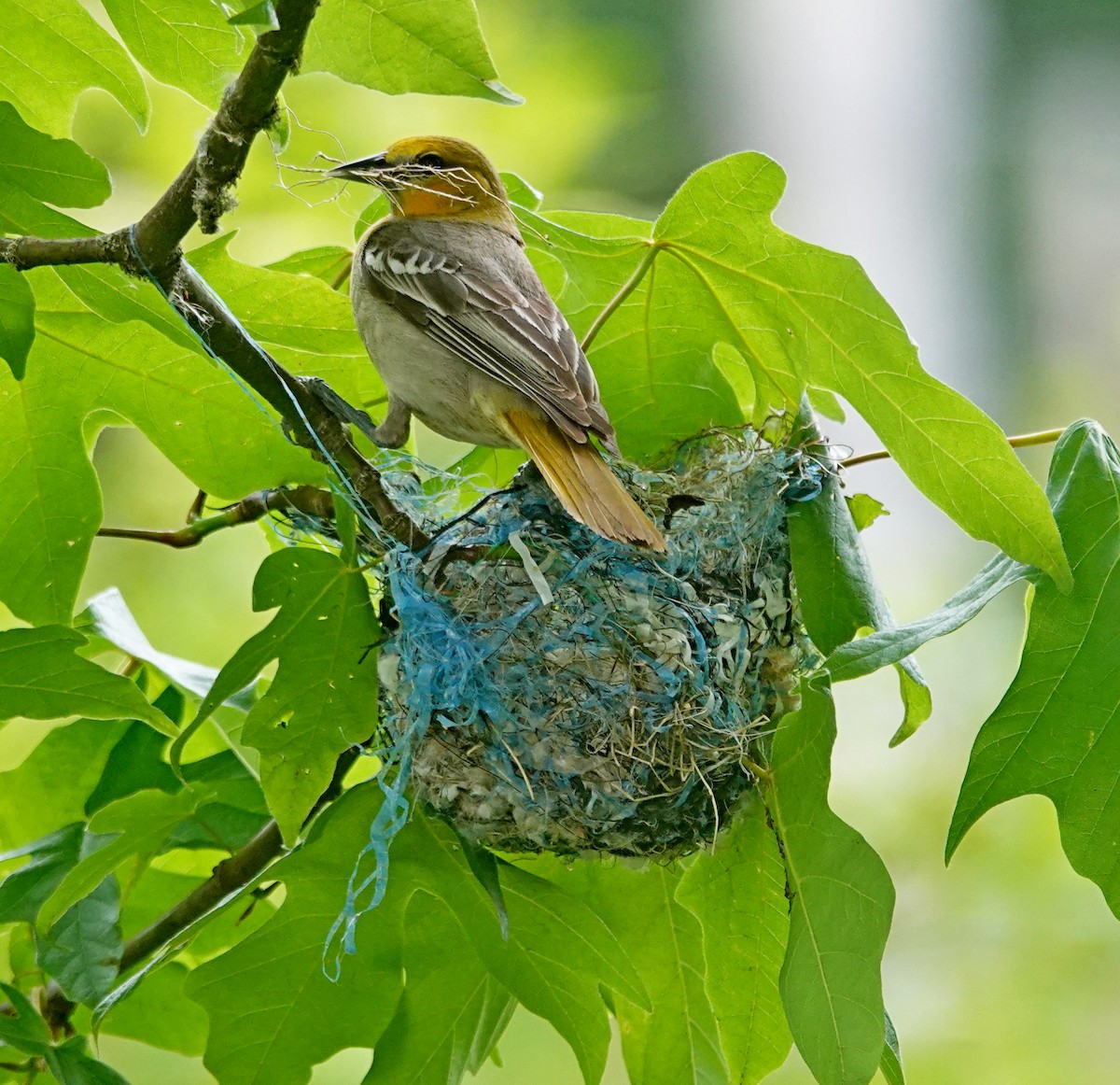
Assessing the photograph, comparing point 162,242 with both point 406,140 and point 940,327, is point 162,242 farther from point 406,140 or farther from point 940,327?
point 940,327

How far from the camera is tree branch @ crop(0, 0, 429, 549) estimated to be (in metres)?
1.44

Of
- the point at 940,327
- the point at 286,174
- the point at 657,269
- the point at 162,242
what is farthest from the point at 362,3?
the point at 940,327

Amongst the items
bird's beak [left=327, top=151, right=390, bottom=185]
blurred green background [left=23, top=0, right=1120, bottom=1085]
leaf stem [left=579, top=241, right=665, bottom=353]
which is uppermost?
bird's beak [left=327, top=151, right=390, bottom=185]

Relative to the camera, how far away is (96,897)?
208 cm

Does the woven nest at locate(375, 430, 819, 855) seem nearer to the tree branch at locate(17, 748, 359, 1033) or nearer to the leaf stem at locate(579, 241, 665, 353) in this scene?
the tree branch at locate(17, 748, 359, 1033)

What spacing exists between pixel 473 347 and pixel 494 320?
71 millimetres

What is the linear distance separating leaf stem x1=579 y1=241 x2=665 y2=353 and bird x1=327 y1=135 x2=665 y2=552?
39mm

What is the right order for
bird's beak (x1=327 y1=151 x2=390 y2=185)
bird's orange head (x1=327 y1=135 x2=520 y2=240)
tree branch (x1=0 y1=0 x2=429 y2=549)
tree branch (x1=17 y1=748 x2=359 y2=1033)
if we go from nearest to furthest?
1. tree branch (x1=0 y1=0 x2=429 y2=549)
2. tree branch (x1=17 y1=748 x2=359 y2=1033)
3. bird's beak (x1=327 y1=151 x2=390 y2=185)
4. bird's orange head (x1=327 y1=135 x2=520 y2=240)

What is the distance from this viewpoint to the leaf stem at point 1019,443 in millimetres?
2176

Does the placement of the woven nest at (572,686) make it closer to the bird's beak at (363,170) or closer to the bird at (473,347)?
the bird at (473,347)

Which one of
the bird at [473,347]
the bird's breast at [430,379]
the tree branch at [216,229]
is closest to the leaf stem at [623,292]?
the bird at [473,347]

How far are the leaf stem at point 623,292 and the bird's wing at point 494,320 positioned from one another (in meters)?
0.04

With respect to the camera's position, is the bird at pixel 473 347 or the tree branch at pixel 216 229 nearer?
the tree branch at pixel 216 229

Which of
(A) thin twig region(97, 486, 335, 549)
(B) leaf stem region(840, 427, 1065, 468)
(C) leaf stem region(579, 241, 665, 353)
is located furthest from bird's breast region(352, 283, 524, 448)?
(B) leaf stem region(840, 427, 1065, 468)
